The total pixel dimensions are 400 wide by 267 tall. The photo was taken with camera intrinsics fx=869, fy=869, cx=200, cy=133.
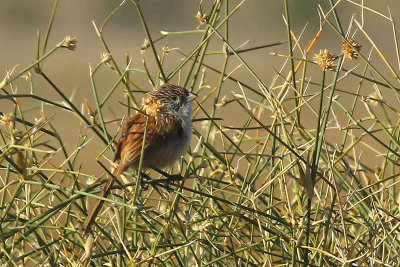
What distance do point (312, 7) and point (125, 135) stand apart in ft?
77.1

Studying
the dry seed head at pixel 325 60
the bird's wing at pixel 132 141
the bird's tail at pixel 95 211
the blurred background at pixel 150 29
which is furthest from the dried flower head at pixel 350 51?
the blurred background at pixel 150 29

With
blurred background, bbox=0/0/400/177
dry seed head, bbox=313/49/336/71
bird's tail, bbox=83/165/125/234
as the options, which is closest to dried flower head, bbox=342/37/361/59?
dry seed head, bbox=313/49/336/71

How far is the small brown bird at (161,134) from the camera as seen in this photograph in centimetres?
340

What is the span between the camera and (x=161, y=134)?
12.0ft

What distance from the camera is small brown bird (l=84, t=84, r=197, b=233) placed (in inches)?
134

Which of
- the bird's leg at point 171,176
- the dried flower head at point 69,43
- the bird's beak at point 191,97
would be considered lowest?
the bird's leg at point 171,176

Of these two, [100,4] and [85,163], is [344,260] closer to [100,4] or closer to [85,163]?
[85,163]

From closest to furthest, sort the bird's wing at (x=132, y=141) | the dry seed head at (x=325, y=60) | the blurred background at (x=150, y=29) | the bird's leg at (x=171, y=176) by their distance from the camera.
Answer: the dry seed head at (x=325, y=60) < the bird's leg at (x=171, y=176) < the bird's wing at (x=132, y=141) < the blurred background at (x=150, y=29)

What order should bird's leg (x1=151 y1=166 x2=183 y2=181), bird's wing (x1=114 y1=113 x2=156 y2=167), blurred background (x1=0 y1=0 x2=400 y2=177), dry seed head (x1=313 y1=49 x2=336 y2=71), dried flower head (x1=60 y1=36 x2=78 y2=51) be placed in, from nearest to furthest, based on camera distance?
dry seed head (x1=313 y1=49 x2=336 y2=71), dried flower head (x1=60 y1=36 x2=78 y2=51), bird's leg (x1=151 y1=166 x2=183 y2=181), bird's wing (x1=114 y1=113 x2=156 y2=167), blurred background (x1=0 y1=0 x2=400 y2=177)

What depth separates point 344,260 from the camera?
7.56ft

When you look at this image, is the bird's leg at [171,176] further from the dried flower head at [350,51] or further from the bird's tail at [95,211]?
the dried flower head at [350,51]

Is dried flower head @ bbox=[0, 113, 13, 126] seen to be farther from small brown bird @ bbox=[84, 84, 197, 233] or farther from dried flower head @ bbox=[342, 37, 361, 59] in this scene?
dried flower head @ bbox=[342, 37, 361, 59]

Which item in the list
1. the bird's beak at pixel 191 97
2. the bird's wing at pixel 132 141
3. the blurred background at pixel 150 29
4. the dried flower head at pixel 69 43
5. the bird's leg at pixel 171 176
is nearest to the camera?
the dried flower head at pixel 69 43

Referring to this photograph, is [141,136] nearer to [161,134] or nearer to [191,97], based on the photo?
[161,134]
